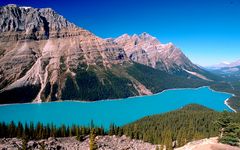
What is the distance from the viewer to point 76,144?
342 ft

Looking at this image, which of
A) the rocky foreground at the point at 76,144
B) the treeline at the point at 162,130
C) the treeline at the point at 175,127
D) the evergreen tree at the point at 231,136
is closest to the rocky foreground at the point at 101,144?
the rocky foreground at the point at 76,144

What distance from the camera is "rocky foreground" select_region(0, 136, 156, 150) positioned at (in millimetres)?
94562

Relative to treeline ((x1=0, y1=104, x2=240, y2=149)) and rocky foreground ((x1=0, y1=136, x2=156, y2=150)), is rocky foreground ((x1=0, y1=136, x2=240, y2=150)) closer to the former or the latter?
rocky foreground ((x1=0, y1=136, x2=156, y2=150))

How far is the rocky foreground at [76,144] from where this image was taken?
310 ft

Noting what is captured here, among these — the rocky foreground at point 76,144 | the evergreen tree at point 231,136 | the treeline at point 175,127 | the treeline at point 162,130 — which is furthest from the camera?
the treeline at point 175,127

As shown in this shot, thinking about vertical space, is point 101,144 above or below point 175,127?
above

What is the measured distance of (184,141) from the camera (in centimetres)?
11019

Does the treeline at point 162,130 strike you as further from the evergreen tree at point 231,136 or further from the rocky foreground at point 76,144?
the rocky foreground at point 76,144

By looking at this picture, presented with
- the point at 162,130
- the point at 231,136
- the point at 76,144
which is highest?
the point at 231,136

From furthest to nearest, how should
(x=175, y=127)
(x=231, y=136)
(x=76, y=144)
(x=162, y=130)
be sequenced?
(x=175, y=127), (x=162, y=130), (x=76, y=144), (x=231, y=136)

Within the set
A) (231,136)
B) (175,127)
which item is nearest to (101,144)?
(231,136)

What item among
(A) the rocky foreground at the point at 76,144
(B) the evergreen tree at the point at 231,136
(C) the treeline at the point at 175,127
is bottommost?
(C) the treeline at the point at 175,127

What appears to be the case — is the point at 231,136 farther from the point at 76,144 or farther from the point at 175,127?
the point at 175,127

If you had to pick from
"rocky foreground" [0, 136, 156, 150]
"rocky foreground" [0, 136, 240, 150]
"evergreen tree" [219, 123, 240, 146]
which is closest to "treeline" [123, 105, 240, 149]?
"rocky foreground" [0, 136, 240, 150]
